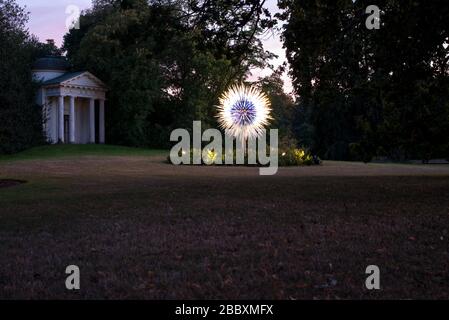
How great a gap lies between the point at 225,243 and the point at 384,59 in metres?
7.38

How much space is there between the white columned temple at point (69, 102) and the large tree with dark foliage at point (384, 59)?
33.3 metres

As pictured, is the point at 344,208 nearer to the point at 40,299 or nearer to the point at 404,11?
the point at 404,11

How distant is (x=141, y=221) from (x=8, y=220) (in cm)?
231

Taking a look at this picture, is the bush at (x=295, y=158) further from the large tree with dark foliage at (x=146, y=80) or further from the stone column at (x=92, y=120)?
the stone column at (x=92, y=120)

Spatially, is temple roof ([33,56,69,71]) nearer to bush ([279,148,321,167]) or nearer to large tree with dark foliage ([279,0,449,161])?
bush ([279,148,321,167])

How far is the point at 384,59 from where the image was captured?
42.1ft

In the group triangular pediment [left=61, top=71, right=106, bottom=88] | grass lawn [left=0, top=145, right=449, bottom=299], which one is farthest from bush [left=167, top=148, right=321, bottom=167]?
triangular pediment [left=61, top=71, right=106, bottom=88]

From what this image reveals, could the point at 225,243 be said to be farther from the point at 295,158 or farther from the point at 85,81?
the point at 85,81

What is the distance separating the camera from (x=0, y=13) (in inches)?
809

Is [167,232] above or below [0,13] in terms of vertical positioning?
below

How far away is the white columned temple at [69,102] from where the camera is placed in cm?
4591

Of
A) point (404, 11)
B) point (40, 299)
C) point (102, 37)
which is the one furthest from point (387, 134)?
point (102, 37)

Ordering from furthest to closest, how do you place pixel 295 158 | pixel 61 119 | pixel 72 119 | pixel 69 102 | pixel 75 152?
pixel 69 102 < pixel 72 119 < pixel 61 119 < pixel 75 152 < pixel 295 158

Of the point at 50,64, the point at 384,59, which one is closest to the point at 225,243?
the point at 384,59
